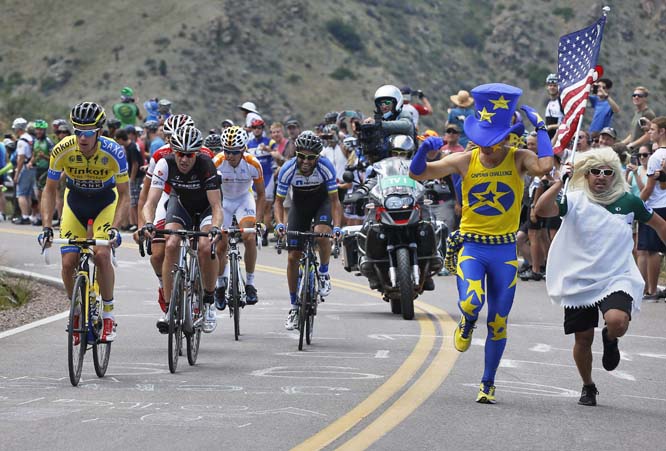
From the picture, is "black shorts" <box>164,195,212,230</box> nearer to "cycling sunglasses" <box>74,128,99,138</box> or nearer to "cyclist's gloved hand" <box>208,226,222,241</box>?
"cyclist's gloved hand" <box>208,226,222,241</box>

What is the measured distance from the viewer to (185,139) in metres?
12.9

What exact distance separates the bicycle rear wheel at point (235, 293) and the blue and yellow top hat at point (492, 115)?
4.72 m

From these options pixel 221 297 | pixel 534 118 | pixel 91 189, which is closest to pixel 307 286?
pixel 221 297

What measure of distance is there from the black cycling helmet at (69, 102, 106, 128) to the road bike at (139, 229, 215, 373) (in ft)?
3.57

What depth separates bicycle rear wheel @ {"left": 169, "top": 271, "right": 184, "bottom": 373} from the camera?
38.2ft

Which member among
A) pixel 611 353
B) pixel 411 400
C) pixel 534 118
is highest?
pixel 534 118

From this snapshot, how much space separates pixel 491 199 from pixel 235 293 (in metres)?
4.77

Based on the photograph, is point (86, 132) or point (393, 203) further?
point (393, 203)

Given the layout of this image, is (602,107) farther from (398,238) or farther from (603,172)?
(603,172)

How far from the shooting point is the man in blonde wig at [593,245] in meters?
10.2

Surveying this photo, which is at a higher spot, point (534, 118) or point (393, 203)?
point (534, 118)

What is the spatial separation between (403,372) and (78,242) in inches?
116

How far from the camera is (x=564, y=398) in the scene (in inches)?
417

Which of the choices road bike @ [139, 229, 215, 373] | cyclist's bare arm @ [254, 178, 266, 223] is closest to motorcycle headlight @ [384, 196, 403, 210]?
cyclist's bare arm @ [254, 178, 266, 223]
